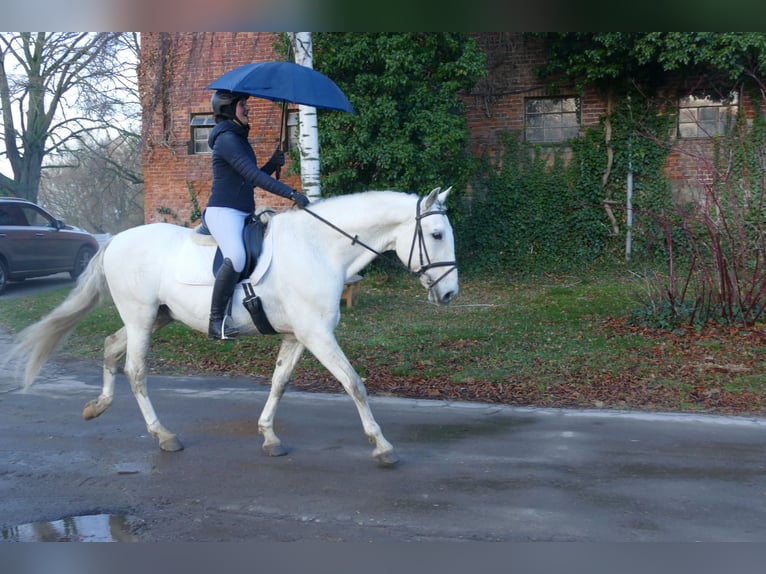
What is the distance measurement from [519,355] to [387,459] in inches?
163

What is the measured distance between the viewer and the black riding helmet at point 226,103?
588 cm

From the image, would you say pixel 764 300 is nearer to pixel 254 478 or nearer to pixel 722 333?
pixel 722 333

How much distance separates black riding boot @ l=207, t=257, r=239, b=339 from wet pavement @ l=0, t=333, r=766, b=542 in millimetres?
1072

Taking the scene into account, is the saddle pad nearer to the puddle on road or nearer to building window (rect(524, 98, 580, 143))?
the puddle on road

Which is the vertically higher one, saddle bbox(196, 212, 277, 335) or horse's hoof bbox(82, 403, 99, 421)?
saddle bbox(196, 212, 277, 335)

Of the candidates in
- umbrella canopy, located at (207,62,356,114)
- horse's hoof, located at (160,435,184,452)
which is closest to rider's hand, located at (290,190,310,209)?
umbrella canopy, located at (207,62,356,114)

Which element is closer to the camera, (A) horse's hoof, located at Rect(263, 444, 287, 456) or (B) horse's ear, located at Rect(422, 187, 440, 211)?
(B) horse's ear, located at Rect(422, 187, 440, 211)

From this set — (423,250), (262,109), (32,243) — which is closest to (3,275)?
(32,243)

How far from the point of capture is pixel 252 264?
19.0ft

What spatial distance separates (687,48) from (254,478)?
549 inches

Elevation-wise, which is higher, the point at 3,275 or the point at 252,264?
the point at 252,264

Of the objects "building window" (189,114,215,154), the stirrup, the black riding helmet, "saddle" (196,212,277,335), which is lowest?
the stirrup

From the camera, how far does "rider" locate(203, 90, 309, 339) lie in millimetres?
5684

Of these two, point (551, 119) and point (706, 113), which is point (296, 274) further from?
point (706, 113)
